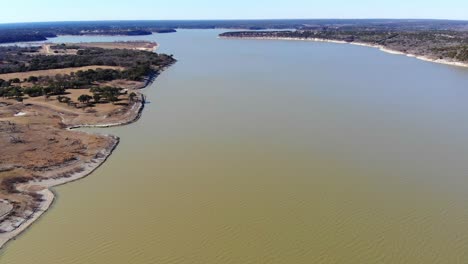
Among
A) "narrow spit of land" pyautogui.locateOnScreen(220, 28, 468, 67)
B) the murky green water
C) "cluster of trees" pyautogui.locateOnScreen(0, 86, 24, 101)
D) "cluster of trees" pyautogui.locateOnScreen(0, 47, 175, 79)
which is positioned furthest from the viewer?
"narrow spit of land" pyautogui.locateOnScreen(220, 28, 468, 67)

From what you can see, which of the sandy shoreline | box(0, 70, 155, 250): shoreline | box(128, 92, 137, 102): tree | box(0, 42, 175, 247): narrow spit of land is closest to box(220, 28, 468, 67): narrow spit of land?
box(0, 42, 175, 247): narrow spit of land

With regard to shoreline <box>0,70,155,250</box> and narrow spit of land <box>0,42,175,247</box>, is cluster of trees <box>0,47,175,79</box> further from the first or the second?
shoreline <box>0,70,155,250</box>

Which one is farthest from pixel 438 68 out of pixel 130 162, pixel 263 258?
pixel 263 258

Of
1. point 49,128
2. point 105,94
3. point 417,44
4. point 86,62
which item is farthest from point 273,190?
point 417,44

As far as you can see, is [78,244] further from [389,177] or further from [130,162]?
[389,177]

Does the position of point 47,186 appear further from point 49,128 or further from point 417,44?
point 417,44

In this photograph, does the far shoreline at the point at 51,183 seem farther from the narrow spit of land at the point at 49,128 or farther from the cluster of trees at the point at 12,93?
the cluster of trees at the point at 12,93

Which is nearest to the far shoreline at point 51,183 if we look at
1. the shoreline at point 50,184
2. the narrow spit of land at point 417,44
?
the shoreline at point 50,184
